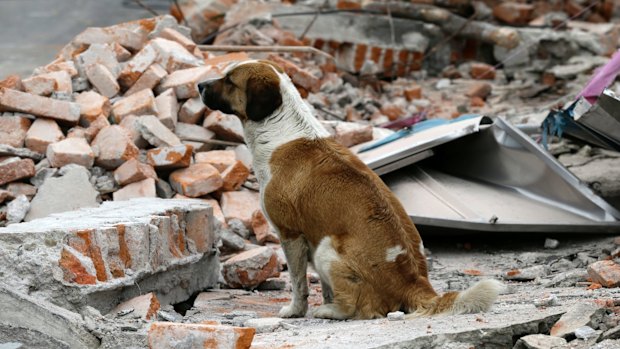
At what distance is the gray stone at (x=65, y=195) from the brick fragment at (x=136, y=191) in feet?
0.59

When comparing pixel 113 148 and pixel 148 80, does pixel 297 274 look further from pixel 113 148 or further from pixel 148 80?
pixel 148 80

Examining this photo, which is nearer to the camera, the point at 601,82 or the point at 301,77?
the point at 601,82

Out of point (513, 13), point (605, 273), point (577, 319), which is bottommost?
point (513, 13)

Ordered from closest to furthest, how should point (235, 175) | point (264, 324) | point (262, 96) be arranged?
point (264, 324) → point (262, 96) → point (235, 175)

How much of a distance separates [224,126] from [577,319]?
5379 mm

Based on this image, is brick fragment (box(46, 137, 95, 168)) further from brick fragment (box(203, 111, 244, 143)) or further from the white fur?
the white fur

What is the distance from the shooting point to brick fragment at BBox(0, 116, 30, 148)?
844 centimetres

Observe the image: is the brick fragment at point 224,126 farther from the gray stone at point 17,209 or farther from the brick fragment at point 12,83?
the gray stone at point 17,209

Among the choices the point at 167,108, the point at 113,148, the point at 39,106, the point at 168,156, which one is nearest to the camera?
the point at 113,148

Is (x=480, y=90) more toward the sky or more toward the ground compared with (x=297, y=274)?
more toward the ground

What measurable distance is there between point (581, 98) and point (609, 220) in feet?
3.42

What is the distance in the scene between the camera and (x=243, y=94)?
20.2 feet

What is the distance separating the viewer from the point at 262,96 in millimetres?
6074

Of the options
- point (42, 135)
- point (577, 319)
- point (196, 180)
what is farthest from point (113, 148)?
point (577, 319)
